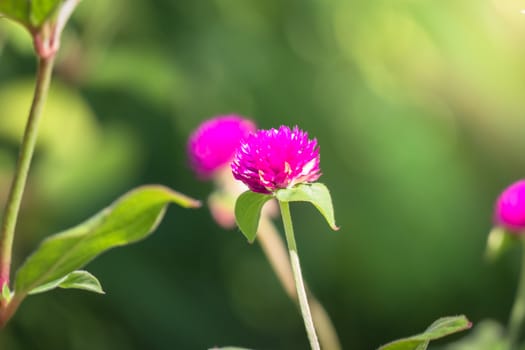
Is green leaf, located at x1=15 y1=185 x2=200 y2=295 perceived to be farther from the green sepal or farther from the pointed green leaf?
the green sepal

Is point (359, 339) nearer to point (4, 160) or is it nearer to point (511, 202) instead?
point (4, 160)

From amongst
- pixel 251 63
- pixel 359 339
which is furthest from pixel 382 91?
pixel 359 339

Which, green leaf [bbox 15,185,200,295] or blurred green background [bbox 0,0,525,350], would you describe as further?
blurred green background [bbox 0,0,525,350]

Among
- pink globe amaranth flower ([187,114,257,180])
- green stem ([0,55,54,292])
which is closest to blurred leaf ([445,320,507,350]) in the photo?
pink globe amaranth flower ([187,114,257,180])

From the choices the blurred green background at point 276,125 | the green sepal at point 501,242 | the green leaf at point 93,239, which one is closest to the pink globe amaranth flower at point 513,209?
the green sepal at point 501,242

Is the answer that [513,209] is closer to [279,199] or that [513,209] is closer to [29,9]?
[279,199]

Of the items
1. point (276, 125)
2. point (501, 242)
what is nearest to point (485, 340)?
point (501, 242)

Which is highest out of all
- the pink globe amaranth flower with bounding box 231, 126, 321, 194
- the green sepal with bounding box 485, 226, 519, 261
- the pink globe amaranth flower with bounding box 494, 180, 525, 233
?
the pink globe amaranth flower with bounding box 231, 126, 321, 194
